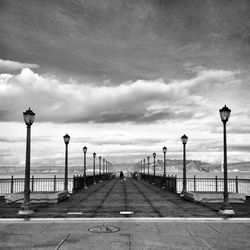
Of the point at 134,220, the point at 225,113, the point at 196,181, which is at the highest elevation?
the point at 225,113

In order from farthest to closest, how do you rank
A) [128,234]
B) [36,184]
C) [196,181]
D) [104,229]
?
1. [196,181]
2. [36,184]
3. [104,229]
4. [128,234]

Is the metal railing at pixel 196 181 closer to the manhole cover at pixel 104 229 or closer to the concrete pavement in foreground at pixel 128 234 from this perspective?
the concrete pavement in foreground at pixel 128 234

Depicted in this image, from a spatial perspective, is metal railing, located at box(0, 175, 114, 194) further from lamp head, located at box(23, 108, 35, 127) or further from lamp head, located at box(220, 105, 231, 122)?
lamp head, located at box(220, 105, 231, 122)

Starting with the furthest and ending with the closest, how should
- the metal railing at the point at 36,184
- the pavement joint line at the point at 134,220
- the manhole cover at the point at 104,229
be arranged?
the metal railing at the point at 36,184, the pavement joint line at the point at 134,220, the manhole cover at the point at 104,229

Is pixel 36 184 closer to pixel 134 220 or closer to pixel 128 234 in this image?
pixel 134 220

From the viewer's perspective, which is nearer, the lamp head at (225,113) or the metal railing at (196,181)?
the lamp head at (225,113)

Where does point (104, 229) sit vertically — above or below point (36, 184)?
above

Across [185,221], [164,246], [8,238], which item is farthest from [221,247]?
[8,238]

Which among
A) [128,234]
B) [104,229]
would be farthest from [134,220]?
[128,234]

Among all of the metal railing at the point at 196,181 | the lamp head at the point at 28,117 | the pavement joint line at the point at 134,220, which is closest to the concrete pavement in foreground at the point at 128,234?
the pavement joint line at the point at 134,220

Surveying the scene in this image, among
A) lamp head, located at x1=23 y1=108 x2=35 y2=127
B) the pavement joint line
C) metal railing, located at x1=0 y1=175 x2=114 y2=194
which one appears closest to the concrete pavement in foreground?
the pavement joint line

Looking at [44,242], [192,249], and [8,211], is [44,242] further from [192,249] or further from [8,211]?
[8,211]

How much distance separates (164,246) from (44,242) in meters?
3.23

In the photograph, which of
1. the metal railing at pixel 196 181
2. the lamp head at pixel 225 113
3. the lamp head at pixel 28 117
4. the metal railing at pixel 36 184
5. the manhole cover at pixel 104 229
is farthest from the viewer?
the metal railing at pixel 196 181
